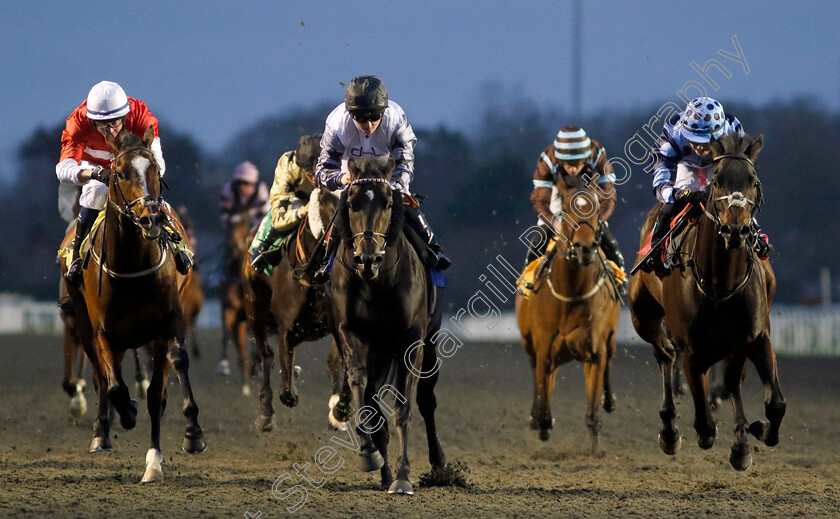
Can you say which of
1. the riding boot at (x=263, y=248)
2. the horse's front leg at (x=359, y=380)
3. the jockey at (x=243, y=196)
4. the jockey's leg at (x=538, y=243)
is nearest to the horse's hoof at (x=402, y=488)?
the horse's front leg at (x=359, y=380)

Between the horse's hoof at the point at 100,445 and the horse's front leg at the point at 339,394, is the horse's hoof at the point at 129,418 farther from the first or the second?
the horse's front leg at the point at 339,394

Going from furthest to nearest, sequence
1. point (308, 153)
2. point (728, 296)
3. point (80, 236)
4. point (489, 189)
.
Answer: point (489, 189)
point (308, 153)
point (80, 236)
point (728, 296)

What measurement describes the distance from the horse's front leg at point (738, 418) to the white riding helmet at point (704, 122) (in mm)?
1580

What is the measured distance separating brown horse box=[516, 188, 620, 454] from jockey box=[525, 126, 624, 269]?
0.39 metres

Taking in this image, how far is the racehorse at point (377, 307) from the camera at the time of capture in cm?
663

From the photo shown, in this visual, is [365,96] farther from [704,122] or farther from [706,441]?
[706,441]

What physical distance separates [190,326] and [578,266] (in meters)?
8.66

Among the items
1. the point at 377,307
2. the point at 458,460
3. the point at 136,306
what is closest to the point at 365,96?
the point at 377,307

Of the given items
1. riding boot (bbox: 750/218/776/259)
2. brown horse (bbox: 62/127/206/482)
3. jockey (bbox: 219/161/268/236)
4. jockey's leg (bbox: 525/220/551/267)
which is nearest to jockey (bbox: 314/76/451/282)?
brown horse (bbox: 62/127/206/482)

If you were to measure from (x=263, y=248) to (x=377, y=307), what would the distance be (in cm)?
287

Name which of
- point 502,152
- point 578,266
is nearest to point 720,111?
point 578,266

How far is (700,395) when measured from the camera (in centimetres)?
740

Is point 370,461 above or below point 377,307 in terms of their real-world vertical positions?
below

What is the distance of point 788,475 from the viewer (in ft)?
27.3
